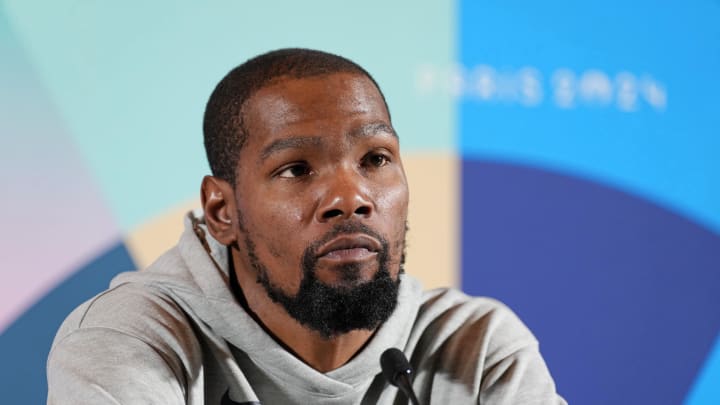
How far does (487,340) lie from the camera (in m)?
1.49

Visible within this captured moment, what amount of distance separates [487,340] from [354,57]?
0.92 m

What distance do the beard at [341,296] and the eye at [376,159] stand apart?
0.12 m

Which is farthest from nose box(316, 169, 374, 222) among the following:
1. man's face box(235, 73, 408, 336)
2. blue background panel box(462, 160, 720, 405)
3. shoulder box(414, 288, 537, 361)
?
blue background panel box(462, 160, 720, 405)

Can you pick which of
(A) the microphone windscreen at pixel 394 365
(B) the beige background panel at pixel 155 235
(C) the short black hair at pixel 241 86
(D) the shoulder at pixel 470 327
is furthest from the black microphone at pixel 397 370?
(B) the beige background panel at pixel 155 235

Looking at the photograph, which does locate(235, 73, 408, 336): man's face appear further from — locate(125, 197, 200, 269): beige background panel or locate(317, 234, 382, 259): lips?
locate(125, 197, 200, 269): beige background panel

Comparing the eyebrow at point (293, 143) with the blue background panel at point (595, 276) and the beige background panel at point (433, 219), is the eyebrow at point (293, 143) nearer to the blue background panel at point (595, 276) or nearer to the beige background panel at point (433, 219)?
the beige background panel at point (433, 219)

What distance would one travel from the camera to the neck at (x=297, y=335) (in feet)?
4.59

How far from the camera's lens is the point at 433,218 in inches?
91.2

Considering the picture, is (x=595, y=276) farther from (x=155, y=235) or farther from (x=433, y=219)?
(x=155, y=235)

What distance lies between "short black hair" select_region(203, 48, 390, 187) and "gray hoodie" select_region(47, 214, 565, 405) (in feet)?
0.48

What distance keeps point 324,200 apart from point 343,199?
0.03 metres

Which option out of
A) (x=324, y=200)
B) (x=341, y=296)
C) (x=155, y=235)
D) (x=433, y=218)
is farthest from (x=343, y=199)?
(x=433, y=218)

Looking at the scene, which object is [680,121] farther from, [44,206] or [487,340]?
[44,206]

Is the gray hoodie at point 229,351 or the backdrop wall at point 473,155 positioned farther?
the backdrop wall at point 473,155
